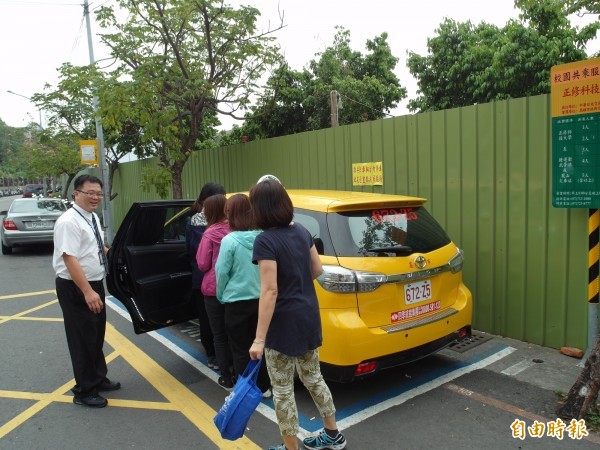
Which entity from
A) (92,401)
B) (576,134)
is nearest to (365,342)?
(92,401)

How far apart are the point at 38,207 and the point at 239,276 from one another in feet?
36.1

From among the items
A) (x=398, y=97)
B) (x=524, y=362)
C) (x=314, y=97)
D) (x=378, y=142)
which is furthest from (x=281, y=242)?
A: (x=398, y=97)

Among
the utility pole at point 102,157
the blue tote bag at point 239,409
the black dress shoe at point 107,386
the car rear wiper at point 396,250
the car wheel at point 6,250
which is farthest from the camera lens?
the utility pole at point 102,157

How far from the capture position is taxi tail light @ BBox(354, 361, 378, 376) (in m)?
3.30

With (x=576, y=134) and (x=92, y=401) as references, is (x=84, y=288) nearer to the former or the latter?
(x=92, y=401)

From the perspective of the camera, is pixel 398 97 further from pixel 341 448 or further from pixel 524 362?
pixel 341 448

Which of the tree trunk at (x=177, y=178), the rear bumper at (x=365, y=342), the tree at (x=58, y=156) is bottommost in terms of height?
the rear bumper at (x=365, y=342)

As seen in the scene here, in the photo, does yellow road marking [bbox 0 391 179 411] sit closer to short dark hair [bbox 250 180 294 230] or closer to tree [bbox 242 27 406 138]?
short dark hair [bbox 250 180 294 230]

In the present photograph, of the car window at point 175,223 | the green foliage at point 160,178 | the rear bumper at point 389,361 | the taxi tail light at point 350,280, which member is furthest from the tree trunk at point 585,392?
the green foliage at point 160,178

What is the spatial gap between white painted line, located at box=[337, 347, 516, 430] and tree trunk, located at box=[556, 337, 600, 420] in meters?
0.94

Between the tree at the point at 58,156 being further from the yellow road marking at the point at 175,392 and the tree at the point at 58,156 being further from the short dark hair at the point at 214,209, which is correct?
the short dark hair at the point at 214,209

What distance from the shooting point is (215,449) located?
310cm

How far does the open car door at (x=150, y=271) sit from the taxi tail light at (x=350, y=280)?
1528mm

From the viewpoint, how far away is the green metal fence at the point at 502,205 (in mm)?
4473
